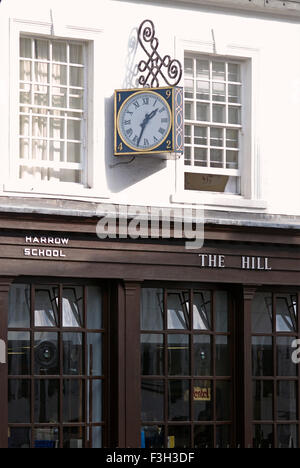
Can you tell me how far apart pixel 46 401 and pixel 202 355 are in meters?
2.38

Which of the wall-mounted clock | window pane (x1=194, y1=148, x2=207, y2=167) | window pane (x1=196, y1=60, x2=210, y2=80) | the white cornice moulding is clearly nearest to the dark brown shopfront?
window pane (x1=194, y1=148, x2=207, y2=167)

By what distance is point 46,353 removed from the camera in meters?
15.7

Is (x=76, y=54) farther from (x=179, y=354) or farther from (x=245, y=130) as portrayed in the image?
(x=179, y=354)

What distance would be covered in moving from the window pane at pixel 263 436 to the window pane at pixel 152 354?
1679mm

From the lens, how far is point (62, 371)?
15.8 metres

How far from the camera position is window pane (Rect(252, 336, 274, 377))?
55.7 ft

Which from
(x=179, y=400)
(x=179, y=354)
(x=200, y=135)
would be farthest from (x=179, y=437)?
(x=200, y=135)

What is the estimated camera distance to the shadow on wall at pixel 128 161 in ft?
52.9

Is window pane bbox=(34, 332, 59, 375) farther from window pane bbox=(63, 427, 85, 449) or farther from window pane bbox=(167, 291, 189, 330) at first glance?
window pane bbox=(167, 291, 189, 330)

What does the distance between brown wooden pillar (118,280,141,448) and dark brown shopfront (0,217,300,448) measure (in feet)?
0.05

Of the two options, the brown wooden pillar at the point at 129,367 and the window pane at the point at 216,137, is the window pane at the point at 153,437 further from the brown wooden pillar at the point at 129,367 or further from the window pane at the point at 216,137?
the window pane at the point at 216,137

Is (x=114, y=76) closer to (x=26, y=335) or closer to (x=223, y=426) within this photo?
(x=26, y=335)

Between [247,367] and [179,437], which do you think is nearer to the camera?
[179,437]

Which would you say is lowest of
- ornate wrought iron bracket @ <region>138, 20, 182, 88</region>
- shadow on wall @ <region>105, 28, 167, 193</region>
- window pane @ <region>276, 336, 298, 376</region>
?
window pane @ <region>276, 336, 298, 376</region>
